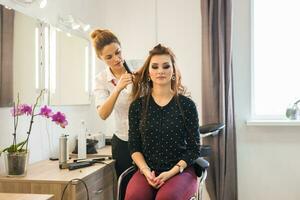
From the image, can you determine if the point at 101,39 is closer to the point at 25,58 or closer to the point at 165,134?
the point at 25,58

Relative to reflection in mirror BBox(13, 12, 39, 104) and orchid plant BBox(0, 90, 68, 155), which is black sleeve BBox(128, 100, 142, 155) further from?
reflection in mirror BBox(13, 12, 39, 104)

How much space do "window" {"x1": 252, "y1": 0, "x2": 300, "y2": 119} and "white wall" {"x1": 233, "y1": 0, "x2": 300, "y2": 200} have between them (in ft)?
0.30

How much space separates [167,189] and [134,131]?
355 mm

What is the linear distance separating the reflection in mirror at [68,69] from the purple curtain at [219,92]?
0.95 meters

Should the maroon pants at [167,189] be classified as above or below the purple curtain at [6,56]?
below

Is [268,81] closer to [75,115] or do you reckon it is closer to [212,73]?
[212,73]

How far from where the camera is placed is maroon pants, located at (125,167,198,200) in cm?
153

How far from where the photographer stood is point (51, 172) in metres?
1.82

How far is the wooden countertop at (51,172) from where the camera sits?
166cm

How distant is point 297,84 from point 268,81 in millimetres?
230

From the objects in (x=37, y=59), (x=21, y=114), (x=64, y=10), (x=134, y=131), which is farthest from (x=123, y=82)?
(x=64, y=10)

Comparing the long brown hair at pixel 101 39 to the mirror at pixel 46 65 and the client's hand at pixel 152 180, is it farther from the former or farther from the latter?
the client's hand at pixel 152 180

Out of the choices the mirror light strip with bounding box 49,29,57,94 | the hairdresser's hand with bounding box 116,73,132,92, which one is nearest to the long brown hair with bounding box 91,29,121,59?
the hairdresser's hand with bounding box 116,73,132,92

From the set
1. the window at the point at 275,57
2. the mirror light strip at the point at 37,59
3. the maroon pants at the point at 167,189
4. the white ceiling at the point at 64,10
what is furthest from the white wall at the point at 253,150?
the mirror light strip at the point at 37,59
